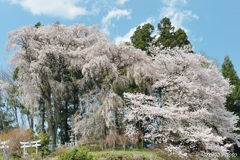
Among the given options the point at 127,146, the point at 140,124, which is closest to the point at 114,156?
the point at 127,146

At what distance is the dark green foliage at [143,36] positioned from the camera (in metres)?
19.3

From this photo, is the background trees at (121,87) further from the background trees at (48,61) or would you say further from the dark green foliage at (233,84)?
the dark green foliage at (233,84)

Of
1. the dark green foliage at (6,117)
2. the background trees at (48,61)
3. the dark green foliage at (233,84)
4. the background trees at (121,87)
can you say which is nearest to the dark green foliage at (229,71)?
the dark green foliage at (233,84)

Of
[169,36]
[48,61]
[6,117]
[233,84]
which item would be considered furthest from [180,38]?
[6,117]

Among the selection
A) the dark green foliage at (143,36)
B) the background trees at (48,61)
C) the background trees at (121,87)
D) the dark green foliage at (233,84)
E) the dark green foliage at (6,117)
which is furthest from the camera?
the dark green foliage at (6,117)

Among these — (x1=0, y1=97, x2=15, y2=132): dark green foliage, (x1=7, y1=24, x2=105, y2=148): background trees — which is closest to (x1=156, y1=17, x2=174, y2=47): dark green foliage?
(x1=7, y1=24, x2=105, y2=148): background trees

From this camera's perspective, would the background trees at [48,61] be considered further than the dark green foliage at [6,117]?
No

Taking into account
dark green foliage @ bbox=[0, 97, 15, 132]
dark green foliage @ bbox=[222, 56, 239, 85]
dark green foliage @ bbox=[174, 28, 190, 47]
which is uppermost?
dark green foliage @ bbox=[174, 28, 190, 47]

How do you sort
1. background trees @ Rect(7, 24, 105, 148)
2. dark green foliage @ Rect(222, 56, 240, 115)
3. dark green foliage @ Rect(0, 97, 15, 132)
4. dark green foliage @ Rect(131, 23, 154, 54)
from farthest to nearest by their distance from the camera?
dark green foliage @ Rect(0, 97, 15, 132)
dark green foliage @ Rect(222, 56, 240, 115)
dark green foliage @ Rect(131, 23, 154, 54)
background trees @ Rect(7, 24, 105, 148)

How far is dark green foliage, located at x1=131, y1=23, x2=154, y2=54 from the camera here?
1931cm

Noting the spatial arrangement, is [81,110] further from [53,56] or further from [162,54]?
[162,54]

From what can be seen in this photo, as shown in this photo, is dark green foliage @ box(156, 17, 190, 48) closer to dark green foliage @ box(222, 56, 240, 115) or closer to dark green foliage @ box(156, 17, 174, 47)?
dark green foliage @ box(156, 17, 174, 47)

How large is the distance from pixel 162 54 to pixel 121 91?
297 centimetres

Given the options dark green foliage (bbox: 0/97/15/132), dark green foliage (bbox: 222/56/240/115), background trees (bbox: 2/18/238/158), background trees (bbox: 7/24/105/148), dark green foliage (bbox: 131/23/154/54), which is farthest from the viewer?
dark green foliage (bbox: 0/97/15/132)
